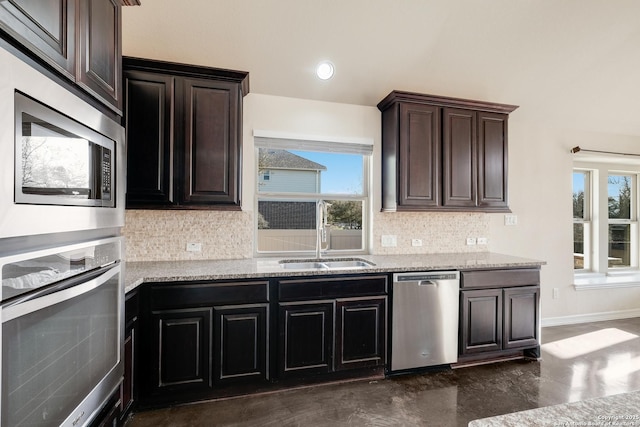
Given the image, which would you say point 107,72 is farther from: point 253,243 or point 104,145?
point 253,243

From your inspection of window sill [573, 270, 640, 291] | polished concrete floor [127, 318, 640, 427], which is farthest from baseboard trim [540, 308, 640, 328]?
polished concrete floor [127, 318, 640, 427]

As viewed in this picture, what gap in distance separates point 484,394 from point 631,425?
7.05 feet

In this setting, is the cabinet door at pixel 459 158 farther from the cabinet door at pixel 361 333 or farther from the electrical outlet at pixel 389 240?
the cabinet door at pixel 361 333

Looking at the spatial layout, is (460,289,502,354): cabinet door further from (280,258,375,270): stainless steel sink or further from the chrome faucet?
the chrome faucet

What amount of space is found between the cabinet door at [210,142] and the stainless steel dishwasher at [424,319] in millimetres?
1587

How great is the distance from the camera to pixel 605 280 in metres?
3.94

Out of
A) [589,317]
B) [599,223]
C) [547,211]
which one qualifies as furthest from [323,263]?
[599,223]

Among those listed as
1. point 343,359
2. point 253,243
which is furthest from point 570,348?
point 253,243

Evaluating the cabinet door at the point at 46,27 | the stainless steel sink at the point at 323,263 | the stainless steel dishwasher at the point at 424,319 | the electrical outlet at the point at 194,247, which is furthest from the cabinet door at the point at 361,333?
the cabinet door at the point at 46,27

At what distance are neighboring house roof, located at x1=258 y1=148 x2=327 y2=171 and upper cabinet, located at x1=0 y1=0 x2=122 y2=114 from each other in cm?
163

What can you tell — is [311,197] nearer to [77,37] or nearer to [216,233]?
[216,233]

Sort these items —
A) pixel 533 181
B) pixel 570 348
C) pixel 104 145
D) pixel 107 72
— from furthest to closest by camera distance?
pixel 533 181, pixel 570 348, pixel 107 72, pixel 104 145

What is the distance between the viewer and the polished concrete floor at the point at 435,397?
6.47 ft

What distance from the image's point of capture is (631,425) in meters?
0.52
